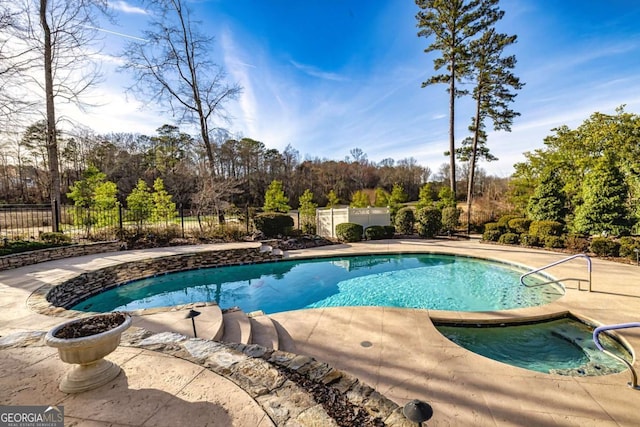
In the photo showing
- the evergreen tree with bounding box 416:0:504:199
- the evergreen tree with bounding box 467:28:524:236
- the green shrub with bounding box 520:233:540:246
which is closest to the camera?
the green shrub with bounding box 520:233:540:246

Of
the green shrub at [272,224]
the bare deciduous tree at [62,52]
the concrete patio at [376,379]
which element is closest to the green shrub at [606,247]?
the concrete patio at [376,379]

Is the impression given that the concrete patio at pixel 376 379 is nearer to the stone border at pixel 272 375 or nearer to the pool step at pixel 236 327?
the stone border at pixel 272 375

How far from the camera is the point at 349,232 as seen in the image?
13.0 meters

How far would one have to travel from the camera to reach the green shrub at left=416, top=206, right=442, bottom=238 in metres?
13.9

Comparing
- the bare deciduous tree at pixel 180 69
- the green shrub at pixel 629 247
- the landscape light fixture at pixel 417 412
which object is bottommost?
the green shrub at pixel 629 247

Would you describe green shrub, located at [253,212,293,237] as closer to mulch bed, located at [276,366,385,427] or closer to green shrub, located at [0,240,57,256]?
green shrub, located at [0,240,57,256]

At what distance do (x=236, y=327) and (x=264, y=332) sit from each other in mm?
440

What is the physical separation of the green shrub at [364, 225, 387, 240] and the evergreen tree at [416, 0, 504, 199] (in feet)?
18.6

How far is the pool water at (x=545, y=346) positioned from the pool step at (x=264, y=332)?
2.78 metres

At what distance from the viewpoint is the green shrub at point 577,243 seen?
32.5ft

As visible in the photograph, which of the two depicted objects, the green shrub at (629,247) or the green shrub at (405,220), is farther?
the green shrub at (405,220)

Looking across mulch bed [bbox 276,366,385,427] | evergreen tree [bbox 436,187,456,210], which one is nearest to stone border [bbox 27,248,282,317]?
mulch bed [bbox 276,366,385,427]

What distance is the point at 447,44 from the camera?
15.5 meters

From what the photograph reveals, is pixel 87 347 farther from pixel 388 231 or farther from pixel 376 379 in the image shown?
pixel 388 231
